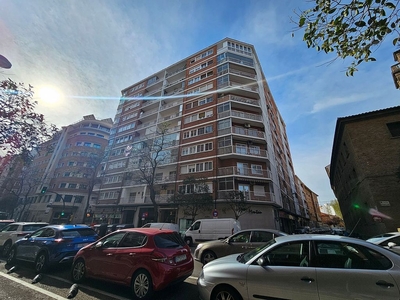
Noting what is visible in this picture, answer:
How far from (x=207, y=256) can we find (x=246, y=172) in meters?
14.6

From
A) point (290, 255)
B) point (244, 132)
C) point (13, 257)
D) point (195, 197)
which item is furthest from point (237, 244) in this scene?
point (244, 132)

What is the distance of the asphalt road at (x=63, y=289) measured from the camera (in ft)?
13.2

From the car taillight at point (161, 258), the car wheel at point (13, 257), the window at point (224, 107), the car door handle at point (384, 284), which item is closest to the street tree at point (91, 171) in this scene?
the window at point (224, 107)

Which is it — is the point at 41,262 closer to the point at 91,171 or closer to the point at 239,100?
the point at 239,100

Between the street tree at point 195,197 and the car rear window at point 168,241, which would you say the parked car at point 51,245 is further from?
the street tree at point 195,197

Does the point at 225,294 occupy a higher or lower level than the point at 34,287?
higher

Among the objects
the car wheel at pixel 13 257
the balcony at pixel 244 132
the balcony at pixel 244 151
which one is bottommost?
the car wheel at pixel 13 257

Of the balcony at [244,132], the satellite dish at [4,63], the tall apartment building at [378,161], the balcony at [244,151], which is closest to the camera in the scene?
the satellite dish at [4,63]

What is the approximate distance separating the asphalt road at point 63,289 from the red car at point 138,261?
259 millimetres

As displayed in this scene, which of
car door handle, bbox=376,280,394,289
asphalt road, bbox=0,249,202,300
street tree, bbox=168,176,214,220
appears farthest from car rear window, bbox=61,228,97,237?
street tree, bbox=168,176,214,220

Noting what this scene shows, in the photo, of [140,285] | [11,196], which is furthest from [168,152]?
[11,196]

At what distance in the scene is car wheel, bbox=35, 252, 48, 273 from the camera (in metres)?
5.85

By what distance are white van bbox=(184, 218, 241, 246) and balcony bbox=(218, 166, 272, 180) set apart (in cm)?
715

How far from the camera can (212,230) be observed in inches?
560
